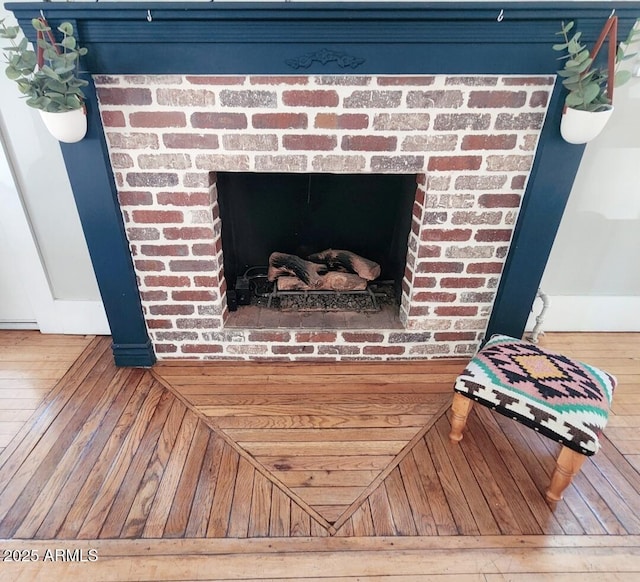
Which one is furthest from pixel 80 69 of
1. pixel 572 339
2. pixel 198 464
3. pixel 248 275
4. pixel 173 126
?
pixel 572 339

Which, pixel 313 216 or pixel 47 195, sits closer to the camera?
pixel 47 195

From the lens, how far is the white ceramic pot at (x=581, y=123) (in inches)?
49.5

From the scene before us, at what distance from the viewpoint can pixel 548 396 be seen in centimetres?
124

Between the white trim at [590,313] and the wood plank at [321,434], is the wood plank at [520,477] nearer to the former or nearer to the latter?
the wood plank at [321,434]

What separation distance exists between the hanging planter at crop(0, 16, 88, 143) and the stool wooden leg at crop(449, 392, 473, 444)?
1.55m

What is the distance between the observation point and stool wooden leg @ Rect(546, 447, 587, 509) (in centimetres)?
120

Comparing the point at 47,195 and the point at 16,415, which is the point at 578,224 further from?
the point at 16,415

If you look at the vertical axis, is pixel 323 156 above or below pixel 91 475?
above

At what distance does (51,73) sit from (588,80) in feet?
5.18

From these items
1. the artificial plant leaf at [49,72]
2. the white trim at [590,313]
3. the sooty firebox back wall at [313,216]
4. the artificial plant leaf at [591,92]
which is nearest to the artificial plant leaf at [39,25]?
the artificial plant leaf at [49,72]

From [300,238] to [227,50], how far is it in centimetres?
91

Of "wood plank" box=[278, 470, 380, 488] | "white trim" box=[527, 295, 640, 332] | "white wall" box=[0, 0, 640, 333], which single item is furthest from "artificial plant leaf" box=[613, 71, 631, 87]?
"wood plank" box=[278, 470, 380, 488]

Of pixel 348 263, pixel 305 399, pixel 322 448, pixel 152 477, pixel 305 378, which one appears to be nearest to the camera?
pixel 152 477

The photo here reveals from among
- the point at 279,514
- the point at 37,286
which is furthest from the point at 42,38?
the point at 279,514
